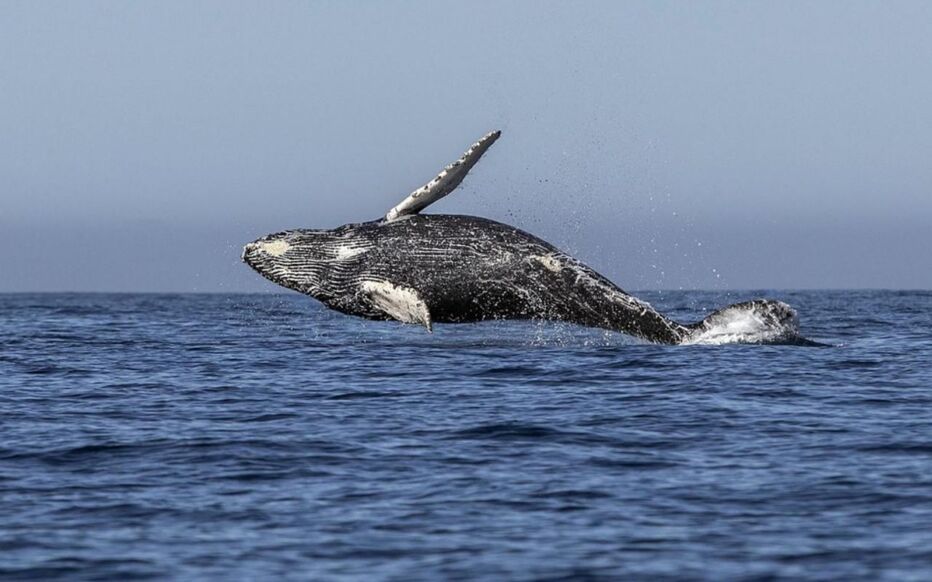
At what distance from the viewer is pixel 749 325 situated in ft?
86.6

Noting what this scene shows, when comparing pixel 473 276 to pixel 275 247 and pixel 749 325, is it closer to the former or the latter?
pixel 275 247

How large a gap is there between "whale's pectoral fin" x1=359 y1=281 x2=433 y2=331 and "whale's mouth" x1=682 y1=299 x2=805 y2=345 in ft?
18.2

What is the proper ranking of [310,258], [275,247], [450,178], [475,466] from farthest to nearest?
[275,247] < [310,258] < [450,178] < [475,466]

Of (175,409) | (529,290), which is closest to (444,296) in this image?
(529,290)

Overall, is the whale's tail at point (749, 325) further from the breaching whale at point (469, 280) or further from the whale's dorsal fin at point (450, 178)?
the whale's dorsal fin at point (450, 178)

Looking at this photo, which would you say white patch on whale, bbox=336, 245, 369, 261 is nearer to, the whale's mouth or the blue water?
the blue water

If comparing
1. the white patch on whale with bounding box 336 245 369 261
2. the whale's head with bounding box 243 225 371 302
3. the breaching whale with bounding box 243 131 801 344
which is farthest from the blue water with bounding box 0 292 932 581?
the white patch on whale with bounding box 336 245 369 261

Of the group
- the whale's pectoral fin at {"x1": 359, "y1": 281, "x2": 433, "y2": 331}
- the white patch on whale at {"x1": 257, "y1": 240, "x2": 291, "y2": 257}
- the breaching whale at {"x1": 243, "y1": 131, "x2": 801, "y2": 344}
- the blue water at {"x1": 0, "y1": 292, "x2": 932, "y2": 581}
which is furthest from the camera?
the white patch on whale at {"x1": 257, "y1": 240, "x2": 291, "y2": 257}

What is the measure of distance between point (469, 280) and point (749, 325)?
5.43 meters

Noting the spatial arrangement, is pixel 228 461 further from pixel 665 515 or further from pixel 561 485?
pixel 665 515

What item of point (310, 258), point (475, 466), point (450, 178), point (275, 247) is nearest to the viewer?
point (475, 466)

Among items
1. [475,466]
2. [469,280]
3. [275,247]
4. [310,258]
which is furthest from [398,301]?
[475,466]

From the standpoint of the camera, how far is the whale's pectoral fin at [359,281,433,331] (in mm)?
24484

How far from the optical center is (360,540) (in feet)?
43.4
